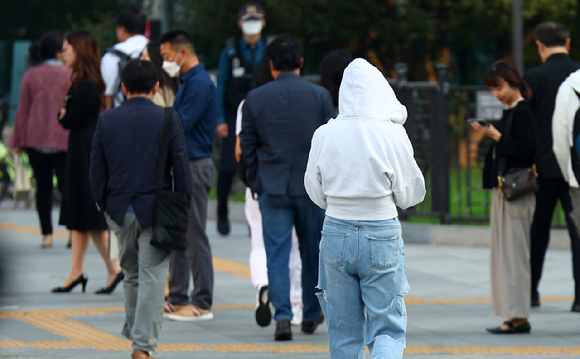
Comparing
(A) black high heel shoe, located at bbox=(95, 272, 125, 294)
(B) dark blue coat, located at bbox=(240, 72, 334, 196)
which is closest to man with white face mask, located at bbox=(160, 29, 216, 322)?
(B) dark blue coat, located at bbox=(240, 72, 334, 196)

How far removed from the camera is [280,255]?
6211 millimetres

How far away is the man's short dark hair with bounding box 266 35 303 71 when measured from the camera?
20.7 ft

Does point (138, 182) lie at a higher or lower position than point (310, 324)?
higher

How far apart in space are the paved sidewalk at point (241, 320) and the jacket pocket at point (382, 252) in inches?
62.7

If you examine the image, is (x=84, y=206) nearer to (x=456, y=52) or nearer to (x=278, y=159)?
(x=278, y=159)

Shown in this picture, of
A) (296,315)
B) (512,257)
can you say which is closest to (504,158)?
(512,257)

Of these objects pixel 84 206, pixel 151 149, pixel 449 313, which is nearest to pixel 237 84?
pixel 84 206

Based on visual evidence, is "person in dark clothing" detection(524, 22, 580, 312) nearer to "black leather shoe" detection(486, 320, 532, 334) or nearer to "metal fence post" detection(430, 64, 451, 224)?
"black leather shoe" detection(486, 320, 532, 334)

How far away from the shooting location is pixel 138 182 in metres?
5.48

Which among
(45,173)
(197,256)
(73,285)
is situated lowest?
(73,285)

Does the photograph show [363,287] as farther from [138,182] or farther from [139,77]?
[139,77]

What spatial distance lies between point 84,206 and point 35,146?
188cm

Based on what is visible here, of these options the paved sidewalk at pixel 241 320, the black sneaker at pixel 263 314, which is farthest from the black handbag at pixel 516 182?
the black sneaker at pixel 263 314

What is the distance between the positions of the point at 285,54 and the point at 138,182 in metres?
1.42
